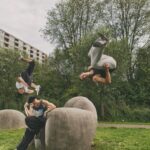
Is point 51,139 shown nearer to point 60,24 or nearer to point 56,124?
point 56,124

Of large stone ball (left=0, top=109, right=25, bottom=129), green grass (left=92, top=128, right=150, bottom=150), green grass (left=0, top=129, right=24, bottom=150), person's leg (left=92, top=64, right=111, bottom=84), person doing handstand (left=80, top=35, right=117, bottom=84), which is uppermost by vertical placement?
person doing handstand (left=80, top=35, right=117, bottom=84)

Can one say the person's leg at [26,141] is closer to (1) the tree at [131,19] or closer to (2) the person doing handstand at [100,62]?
(2) the person doing handstand at [100,62]

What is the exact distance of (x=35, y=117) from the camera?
47.8 ft

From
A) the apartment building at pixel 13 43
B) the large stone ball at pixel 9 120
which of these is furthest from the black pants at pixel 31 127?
the apartment building at pixel 13 43

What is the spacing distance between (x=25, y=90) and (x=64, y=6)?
112 feet

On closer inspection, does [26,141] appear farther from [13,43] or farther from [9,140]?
[13,43]

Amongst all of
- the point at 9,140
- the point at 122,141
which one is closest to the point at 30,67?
the point at 122,141

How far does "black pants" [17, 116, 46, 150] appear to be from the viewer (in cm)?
1455

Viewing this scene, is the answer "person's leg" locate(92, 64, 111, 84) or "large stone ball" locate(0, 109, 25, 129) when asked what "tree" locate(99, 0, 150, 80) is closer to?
"large stone ball" locate(0, 109, 25, 129)

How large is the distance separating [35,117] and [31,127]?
0.45 metres

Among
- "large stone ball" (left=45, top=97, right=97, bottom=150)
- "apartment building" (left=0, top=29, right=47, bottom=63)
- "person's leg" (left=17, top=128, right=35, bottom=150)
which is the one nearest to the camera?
"large stone ball" (left=45, top=97, right=97, bottom=150)

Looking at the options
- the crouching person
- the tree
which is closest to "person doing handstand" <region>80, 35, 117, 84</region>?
→ the crouching person

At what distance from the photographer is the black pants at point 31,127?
47.8 feet

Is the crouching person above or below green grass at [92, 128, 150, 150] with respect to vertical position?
above
